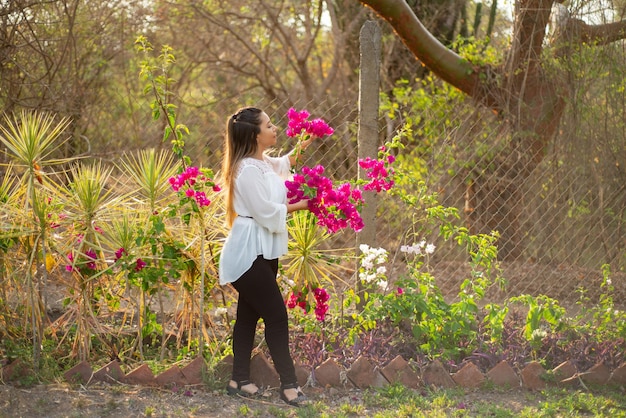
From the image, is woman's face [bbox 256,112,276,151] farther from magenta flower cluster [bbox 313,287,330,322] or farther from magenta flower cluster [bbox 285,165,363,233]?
magenta flower cluster [bbox 313,287,330,322]

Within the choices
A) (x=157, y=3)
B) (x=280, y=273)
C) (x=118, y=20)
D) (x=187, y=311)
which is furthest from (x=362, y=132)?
(x=157, y=3)

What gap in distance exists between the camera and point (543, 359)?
4273 millimetres

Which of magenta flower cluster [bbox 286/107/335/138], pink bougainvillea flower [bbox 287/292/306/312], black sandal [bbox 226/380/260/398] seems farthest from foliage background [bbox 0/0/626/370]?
black sandal [bbox 226/380/260/398]

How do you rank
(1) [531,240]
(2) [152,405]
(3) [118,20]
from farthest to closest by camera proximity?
(3) [118,20], (1) [531,240], (2) [152,405]

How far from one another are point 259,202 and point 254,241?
20cm

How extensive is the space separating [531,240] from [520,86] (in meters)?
1.23

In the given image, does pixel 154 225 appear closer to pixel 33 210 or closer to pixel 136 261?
pixel 136 261

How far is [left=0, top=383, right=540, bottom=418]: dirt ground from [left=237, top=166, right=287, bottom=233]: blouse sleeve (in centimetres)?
87

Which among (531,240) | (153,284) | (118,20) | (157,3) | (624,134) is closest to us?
(153,284)

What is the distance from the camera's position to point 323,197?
12.7 ft

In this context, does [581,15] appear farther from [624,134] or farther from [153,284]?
[153,284]

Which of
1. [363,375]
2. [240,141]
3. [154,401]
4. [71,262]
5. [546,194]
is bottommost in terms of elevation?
[154,401]

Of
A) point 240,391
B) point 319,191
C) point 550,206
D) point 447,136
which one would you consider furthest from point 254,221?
point 550,206

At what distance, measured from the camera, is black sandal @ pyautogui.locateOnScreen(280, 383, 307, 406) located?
12.4 ft
